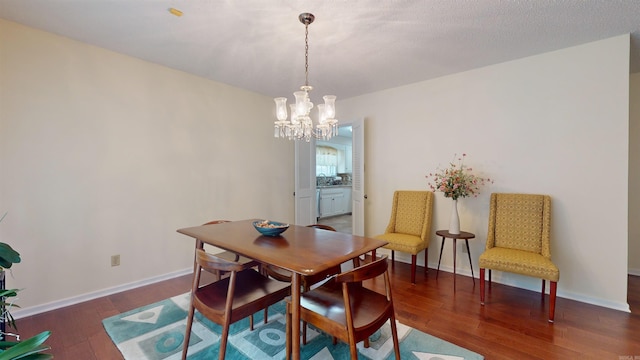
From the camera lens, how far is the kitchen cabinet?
24.4 feet

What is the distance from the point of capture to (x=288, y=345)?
5.32 feet

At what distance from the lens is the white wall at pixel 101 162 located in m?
2.31

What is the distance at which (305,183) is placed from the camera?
465cm

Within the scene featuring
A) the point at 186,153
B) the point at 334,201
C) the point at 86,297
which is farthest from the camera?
the point at 334,201

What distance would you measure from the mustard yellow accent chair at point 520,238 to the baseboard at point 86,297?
130 inches

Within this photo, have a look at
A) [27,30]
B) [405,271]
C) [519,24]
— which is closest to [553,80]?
[519,24]

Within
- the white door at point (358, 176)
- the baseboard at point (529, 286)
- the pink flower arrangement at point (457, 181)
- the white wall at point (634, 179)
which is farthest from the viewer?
the white door at point (358, 176)

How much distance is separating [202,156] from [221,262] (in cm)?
226

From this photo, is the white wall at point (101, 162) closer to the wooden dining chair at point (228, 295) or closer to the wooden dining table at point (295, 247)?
the wooden dining table at point (295, 247)

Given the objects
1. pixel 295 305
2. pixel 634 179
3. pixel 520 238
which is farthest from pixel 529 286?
pixel 295 305

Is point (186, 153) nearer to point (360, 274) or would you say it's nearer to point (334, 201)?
point (360, 274)

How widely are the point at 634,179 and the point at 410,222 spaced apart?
8.29ft

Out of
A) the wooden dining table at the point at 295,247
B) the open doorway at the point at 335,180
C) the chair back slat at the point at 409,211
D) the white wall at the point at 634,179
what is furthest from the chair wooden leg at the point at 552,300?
the open doorway at the point at 335,180

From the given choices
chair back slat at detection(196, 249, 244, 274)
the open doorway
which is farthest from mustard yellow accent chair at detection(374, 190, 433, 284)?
the open doorway
